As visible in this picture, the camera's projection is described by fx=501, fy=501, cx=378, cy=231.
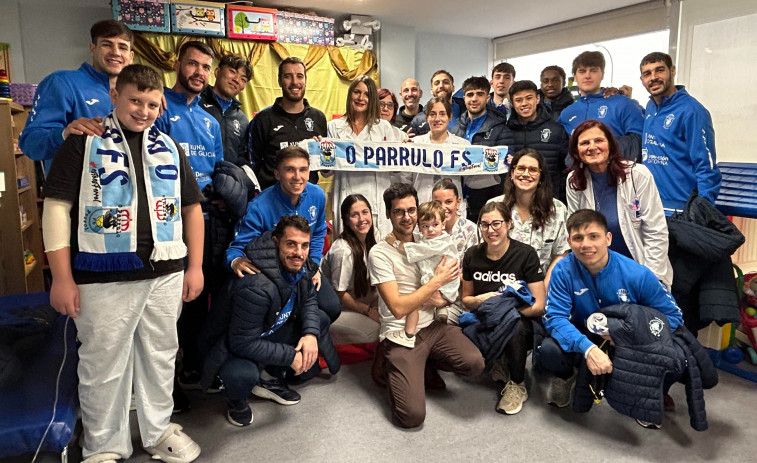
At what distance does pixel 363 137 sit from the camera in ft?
10.8

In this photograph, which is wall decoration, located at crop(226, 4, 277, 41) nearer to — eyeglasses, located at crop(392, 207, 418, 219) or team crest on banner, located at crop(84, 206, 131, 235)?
eyeglasses, located at crop(392, 207, 418, 219)

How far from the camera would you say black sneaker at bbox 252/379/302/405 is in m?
2.53

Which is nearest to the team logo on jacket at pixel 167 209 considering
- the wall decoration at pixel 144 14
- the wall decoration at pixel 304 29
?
the wall decoration at pixel 144 14

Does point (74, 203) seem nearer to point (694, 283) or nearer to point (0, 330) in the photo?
point (0, 330)

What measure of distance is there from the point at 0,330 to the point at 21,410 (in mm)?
646

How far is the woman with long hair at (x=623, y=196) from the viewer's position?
262 centimetres

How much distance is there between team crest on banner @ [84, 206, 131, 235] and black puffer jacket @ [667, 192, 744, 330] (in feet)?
8.83

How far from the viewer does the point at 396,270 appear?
2566mm

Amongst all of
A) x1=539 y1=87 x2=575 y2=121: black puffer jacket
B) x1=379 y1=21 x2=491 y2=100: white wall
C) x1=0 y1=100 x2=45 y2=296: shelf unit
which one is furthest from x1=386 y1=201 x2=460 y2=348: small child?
x1=379 y1=21 x2=491 y2=100: white wall

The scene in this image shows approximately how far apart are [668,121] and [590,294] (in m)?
1.45

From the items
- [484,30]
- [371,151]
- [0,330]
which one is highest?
[484,30]

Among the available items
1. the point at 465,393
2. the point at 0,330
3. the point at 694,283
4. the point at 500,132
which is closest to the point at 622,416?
the point at 465,393

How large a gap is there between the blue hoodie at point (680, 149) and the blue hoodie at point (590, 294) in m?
0.97

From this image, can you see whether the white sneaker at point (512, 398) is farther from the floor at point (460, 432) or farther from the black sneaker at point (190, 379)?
the black sneaker at point (190, 379)
